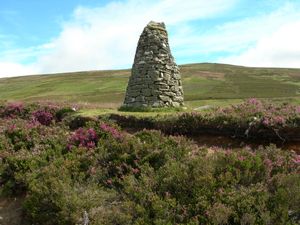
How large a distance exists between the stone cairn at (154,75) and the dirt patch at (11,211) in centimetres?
803

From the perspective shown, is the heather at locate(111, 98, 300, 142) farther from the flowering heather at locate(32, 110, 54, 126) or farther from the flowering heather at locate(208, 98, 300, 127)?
the flowering heather at locate(32, 110, 54, 126)

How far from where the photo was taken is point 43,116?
18.9 metres

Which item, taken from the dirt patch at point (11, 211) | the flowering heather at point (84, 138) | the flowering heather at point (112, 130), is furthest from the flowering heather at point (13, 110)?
the dirt patch at point (11, 211)

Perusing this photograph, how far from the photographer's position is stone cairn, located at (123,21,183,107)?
18188mm

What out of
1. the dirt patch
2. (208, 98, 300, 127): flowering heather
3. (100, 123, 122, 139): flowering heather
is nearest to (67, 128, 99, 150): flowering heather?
(100, 123, 122, 139): flowering heather

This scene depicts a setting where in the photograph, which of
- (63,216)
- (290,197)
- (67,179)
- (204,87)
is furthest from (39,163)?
(204,87)

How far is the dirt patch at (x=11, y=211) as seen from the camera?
10.4m

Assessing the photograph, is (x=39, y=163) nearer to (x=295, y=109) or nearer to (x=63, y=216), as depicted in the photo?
(x=63, y=216)

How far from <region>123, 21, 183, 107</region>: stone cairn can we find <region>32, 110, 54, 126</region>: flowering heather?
342cm

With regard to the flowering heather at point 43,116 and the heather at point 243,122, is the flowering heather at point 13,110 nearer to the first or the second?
the flowering heather at point 43,116

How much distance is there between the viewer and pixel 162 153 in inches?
414

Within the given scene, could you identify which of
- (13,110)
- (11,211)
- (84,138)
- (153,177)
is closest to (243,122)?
(153,177)

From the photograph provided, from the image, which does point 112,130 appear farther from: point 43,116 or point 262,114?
point 43,116

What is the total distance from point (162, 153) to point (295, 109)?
4664mm
